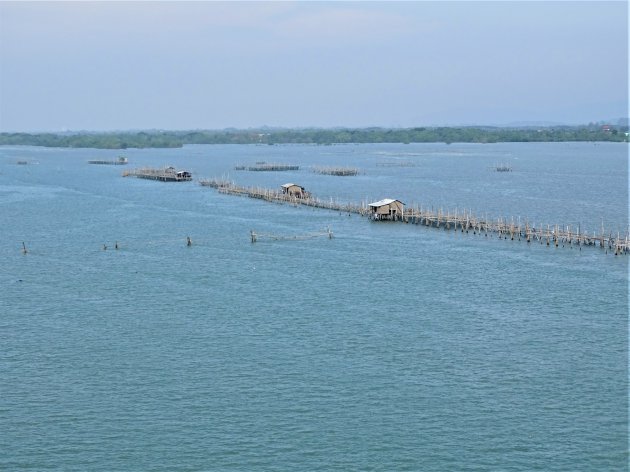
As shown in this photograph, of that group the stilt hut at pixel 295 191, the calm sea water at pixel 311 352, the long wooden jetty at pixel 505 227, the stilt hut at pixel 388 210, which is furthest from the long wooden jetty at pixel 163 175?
the stilt hut at pixel 388 210

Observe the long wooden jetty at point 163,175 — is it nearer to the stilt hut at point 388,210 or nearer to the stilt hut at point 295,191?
the stilt hut at point 295,191

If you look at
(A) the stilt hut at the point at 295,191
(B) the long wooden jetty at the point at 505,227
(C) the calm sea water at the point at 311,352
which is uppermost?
(A) the stilt hut at the point at 295,191

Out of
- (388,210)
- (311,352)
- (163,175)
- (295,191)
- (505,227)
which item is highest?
(163,175)

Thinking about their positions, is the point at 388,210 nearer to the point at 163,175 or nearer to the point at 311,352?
the point at 311,352

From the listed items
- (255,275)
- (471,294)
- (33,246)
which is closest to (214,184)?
(33,246)

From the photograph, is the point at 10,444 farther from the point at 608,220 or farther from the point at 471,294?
the point at 608,220

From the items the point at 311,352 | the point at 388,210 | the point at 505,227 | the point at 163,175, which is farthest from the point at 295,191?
the point at 311,352

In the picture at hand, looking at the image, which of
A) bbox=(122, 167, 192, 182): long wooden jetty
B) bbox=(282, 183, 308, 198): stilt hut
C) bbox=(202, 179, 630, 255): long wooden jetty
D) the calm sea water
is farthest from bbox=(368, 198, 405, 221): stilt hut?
bbox=(122, 167, 192, 182): long wooden jetty
